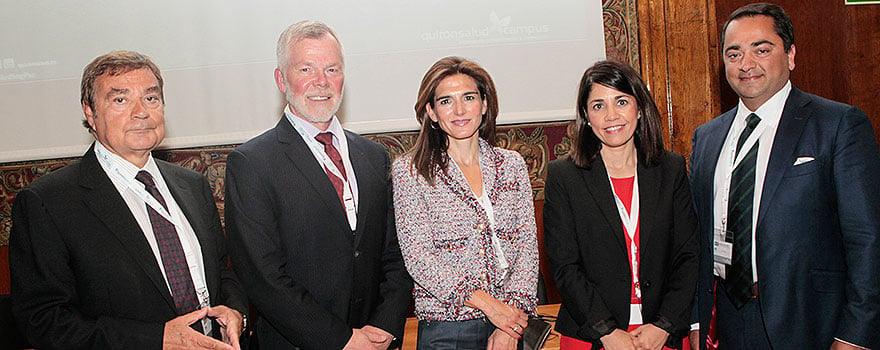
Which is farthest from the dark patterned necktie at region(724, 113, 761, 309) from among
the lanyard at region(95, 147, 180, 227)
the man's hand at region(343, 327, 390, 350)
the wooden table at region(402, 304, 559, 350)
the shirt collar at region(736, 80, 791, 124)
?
the lanyard at region(95, 147, 180, 227)

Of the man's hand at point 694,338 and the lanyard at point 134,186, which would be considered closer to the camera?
the lanyard at point 134,186

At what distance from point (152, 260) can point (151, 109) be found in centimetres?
50

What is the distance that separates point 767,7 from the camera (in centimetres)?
229

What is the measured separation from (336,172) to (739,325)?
61.5 inches

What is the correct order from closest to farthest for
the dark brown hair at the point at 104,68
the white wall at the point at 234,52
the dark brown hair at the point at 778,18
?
the dark brown hair at the point at 104,68
the dark brown hair at the point at 778,18
the white wall at the point at 234,52

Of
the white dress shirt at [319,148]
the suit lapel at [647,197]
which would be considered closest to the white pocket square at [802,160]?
the suit lapel at [647,197]

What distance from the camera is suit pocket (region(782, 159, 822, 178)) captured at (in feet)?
6.81

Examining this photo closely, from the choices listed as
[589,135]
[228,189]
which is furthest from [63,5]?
[589,135]

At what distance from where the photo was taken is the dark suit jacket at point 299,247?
2080mm

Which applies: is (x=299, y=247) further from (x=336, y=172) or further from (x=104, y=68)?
(x=104, y=68)

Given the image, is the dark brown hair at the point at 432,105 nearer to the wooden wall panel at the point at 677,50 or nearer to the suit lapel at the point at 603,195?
the suit lapel at the point at 603,195

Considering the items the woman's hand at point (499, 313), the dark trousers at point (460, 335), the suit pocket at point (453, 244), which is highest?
the suit pocket at point (453, 244)

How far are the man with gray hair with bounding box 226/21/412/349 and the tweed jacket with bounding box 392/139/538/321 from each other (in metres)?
0.13

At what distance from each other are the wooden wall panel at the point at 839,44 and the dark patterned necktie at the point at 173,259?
11.6 ft
